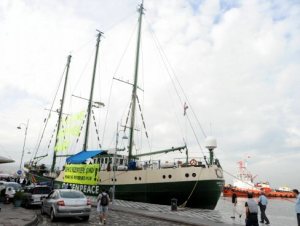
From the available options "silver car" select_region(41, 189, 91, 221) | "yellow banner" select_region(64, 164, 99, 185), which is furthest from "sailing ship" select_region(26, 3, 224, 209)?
"silver car" select_region(41, 189, 91, 221)

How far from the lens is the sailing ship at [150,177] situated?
25.4 metres

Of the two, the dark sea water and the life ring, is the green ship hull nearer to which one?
the dark sea water

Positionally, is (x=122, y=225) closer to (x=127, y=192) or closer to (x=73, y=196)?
(x=73, y=196)

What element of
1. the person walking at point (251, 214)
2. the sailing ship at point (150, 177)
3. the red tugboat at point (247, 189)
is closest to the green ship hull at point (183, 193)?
the sailing ship at point (150, 177)

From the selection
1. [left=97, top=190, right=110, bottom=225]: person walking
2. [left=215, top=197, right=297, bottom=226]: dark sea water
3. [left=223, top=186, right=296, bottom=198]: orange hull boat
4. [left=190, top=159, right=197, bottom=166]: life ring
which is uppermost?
[left=190, top=159, right=197, bottom=166]: life ring

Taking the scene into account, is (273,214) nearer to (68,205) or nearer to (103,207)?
(103,207)

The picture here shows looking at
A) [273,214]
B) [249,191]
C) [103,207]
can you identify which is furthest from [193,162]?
[249,191]

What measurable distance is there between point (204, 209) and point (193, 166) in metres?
3.73

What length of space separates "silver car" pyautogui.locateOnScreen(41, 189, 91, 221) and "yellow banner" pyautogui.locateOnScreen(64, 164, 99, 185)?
1651 cm

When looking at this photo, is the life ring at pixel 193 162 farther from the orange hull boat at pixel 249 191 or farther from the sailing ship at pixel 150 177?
the orange hull boat at pixel 249 191

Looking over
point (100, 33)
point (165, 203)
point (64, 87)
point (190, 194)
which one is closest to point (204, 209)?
point (190, 194)

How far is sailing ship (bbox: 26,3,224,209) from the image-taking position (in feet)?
83.3

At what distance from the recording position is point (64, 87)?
5809cm

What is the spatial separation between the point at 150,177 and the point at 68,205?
12.5 m
